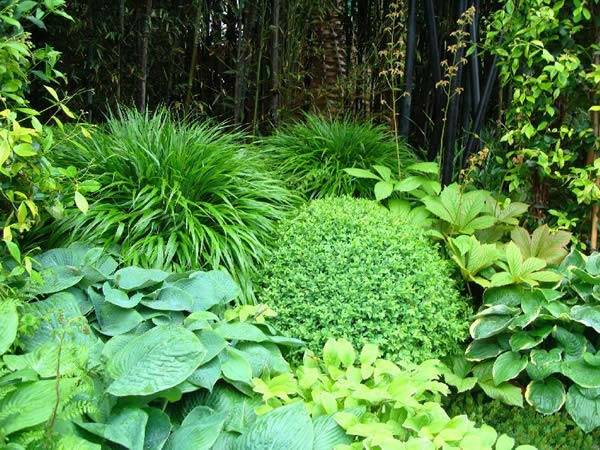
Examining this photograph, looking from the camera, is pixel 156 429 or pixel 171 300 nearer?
pixel 156 429

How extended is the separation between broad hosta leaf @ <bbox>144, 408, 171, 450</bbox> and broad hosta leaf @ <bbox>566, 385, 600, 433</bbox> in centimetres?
150

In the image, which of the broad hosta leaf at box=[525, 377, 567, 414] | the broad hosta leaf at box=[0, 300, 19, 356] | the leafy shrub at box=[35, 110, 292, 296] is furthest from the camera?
the leafy shrub at box=[35, 110, 292, 296]

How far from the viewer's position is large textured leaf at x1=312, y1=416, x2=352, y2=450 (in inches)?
70.7

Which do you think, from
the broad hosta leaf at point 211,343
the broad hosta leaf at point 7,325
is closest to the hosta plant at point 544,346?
the broad hosta leaf at point 211,343

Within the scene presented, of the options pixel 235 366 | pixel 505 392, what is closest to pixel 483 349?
pixel 505 392

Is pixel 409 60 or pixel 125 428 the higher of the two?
pixel 409 60

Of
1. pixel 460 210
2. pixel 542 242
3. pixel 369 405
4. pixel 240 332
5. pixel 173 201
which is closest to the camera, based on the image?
pixel 369 405

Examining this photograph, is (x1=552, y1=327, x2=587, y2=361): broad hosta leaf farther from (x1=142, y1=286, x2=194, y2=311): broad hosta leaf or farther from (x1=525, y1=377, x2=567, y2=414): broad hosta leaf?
(x1=142, y1=286, x2=194, y2=311): broad hosta leaf

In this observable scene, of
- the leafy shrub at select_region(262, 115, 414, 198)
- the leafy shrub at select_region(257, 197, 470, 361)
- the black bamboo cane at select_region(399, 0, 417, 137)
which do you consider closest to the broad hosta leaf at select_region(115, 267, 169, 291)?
the leafy shrub at select_region(257, 197, 470, 361)

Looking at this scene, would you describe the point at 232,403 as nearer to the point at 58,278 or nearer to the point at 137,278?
the point at 137,278

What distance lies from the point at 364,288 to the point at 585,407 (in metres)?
0.91

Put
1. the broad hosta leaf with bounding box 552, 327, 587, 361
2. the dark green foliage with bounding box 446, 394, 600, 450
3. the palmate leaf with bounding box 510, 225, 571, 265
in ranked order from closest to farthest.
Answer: the dark green foliage with bounding box 446, 394, 600, 450 < the broad hosta leaf with bounding box 552, 327, 587, 361 < the palmate leaf with bounding box 510, 225, 571, 265

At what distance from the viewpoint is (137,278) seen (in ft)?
7.54

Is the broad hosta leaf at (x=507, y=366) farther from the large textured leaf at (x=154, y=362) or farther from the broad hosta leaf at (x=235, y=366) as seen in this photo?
the large textured leaf at (x=154, y=362)
